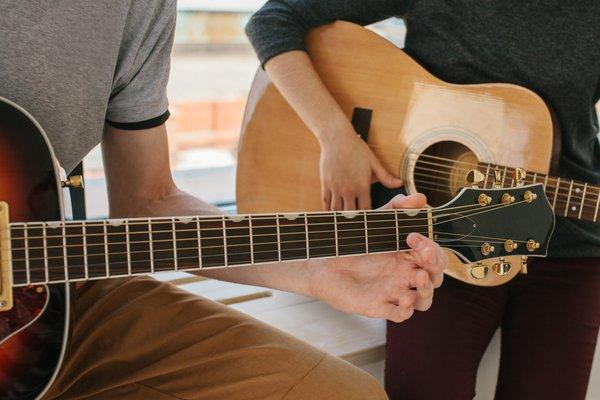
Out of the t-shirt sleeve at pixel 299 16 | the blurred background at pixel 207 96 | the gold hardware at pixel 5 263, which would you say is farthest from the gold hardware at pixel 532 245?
the blurred background at pixel 207 96

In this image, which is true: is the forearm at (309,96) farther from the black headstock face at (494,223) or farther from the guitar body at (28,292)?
the guitar body at (28,292)

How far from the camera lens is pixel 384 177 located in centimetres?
131

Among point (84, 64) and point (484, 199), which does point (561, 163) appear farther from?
point (84, 64)

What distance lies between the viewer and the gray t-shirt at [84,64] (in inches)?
35.0

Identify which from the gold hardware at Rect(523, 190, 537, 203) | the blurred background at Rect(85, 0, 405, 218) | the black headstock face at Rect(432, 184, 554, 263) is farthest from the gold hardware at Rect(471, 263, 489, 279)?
the blurred background at Rect(85, 0, 405, 218)

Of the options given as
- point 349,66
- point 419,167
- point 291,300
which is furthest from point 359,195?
point 291,300

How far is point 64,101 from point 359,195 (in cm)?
61

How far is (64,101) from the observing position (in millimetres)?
945

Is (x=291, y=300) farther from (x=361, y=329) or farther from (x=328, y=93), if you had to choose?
(x=328, y=93)

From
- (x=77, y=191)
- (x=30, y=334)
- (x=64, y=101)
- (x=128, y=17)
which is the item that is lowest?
(x=30, y=334)

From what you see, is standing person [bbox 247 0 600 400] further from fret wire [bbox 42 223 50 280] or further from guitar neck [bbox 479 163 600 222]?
fret wire [bbox 42 223 50 280]

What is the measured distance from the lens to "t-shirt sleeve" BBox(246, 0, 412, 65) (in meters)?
1.36

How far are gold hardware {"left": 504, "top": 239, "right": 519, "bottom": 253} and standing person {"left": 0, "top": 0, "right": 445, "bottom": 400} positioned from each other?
127mm

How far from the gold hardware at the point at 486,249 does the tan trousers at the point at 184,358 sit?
0.85 feet
